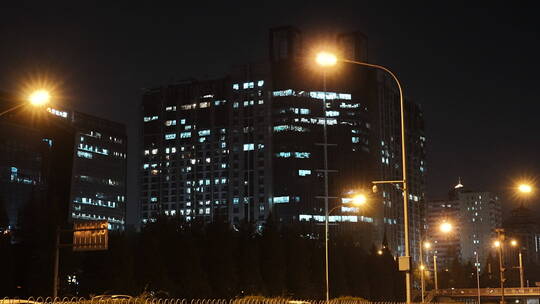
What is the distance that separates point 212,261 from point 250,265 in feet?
19.0

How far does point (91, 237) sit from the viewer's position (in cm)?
3794

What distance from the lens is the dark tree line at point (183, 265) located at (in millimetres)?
73938

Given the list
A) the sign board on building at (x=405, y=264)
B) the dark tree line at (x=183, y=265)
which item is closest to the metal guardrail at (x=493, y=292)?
the dark tree line at (x=183, y=265)

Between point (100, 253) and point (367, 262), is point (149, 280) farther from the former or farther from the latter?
point (367, 262)

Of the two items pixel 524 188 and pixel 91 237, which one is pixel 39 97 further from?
pixel 524 188

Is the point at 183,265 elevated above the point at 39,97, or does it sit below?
below

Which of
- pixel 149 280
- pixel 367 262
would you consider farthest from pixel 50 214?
pixel 367 262

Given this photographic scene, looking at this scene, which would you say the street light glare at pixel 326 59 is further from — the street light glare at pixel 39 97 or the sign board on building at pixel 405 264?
the street light glare at pixel 39 97

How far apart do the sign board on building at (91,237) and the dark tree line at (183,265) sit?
2488 cm

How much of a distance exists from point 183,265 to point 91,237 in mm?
42334

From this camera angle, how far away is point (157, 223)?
8344cm

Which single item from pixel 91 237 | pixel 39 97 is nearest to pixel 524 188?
pixel 91 237

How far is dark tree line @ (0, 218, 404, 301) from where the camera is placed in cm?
7394

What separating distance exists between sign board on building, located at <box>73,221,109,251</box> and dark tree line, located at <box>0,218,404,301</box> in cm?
2488
